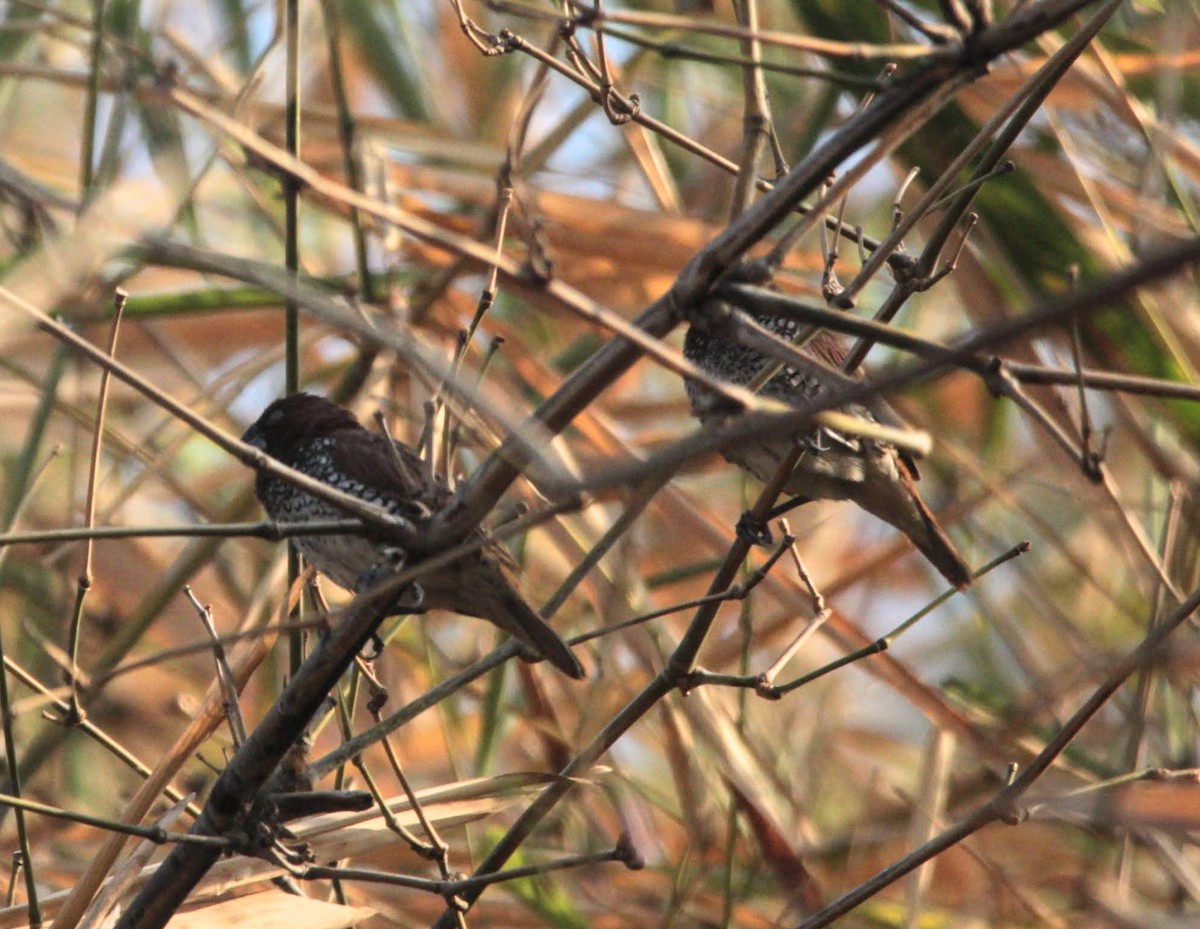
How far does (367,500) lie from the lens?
3129mm

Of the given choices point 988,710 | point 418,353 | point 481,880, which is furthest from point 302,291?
point 988,710

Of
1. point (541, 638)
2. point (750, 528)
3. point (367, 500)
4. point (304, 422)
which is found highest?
point (304, 422)

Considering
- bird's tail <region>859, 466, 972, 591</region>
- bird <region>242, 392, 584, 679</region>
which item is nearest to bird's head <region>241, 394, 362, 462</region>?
bird <region>242, 392, 584, 679</region>

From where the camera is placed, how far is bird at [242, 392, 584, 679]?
9.53ft

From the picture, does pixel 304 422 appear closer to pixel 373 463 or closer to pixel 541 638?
pixel 373 463

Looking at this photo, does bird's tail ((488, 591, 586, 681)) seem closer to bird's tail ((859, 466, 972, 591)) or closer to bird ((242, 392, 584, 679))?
bird ((242, 392, 584, 679))

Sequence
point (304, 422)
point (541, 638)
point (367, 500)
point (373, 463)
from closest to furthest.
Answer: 1. point (541, 638)
2. point (367, 500)
3. point (373, 463)
4. point (304, 422)

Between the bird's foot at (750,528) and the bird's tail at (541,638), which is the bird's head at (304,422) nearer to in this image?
the bird's tail at (541,638)

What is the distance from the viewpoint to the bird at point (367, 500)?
2.90 meters

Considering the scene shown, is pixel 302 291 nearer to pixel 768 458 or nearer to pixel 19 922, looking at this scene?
pixel 19 922

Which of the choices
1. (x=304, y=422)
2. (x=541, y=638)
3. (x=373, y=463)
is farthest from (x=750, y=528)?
(x=304, y=422)

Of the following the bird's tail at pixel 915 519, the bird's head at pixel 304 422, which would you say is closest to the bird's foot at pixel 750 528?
the bird's tail at pixel 915 519

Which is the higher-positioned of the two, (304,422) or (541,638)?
(304,422)

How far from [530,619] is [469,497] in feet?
3.17
